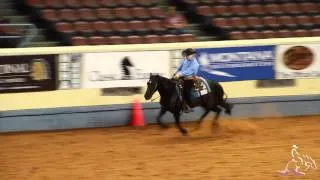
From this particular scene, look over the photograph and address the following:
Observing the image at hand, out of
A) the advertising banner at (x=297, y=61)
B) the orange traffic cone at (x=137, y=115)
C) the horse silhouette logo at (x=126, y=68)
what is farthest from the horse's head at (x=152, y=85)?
the advertising banner at (x=297, y=61)

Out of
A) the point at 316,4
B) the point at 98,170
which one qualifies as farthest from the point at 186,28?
the point at 98,170

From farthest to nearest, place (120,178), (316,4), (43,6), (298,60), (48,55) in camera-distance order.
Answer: (316,4)
(43,6)
(298,60)
(48,55)
(120,178)

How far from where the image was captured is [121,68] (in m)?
14.3

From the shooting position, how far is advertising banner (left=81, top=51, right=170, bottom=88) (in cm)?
1409

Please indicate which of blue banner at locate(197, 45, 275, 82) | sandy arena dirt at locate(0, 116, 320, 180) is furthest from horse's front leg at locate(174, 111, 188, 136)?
blue banner at locate(197, 45, 275, 82)

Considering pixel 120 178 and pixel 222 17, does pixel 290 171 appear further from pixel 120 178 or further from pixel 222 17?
pixel 222 17

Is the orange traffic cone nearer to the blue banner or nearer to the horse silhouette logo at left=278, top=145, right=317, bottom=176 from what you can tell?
the blue banner

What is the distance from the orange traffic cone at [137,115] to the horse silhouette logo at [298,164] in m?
4.53

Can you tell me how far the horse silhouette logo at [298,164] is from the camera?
9.78 meters

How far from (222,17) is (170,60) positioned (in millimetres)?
4499

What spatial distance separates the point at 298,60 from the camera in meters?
15.8

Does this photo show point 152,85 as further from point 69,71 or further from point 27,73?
point 27,73

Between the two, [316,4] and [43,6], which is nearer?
[43,6]

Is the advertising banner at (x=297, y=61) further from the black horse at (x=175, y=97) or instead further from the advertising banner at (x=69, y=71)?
the advertising banner at (x=69, y=71)
